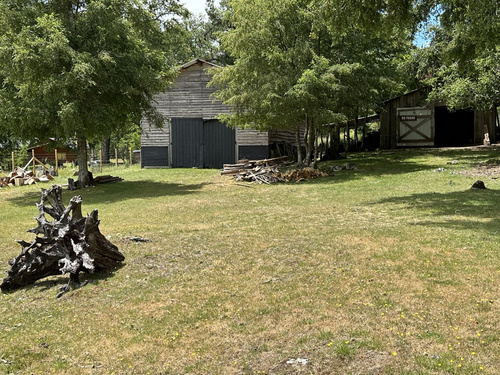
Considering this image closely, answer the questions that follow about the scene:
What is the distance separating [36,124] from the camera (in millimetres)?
18672

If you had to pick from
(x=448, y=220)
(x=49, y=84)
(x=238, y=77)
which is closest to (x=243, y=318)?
(x=448, y=220)

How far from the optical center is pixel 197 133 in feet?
95.5

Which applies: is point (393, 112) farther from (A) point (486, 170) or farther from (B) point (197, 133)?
(A) point (486, 170)

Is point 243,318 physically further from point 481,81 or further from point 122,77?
point 481,81

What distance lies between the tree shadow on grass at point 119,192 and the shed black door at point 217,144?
23.1 feet

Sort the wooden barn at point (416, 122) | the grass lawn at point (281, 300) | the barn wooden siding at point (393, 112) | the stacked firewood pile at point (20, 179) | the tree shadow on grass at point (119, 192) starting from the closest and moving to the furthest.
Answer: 1. the grass lawn at point (281, 300)
2. the tree shadow on grass at point (119, 192)
3. the stacked firewood pile at point (20, 179)
4. the wooden barn at point (416, 122)
5. the barn wooden siding at point (393, 112)

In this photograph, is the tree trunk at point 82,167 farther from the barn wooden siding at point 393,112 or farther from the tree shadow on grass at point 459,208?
the barn wooden siding at point 393,112

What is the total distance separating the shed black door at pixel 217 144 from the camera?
2869cm

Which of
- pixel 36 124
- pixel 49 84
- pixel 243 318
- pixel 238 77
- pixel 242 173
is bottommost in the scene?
pixel 243 318

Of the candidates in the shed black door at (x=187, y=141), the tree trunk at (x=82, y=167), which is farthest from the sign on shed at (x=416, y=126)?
the tree trunk at (x=82, y=167)

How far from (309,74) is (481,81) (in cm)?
790

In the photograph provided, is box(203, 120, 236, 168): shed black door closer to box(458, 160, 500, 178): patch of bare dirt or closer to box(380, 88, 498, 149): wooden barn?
box(380, 88, 498, 149): wooden barn

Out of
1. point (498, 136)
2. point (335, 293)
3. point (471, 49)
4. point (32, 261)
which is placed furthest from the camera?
point (498, 136)

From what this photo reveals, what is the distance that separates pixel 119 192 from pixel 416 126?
22.4 meters
